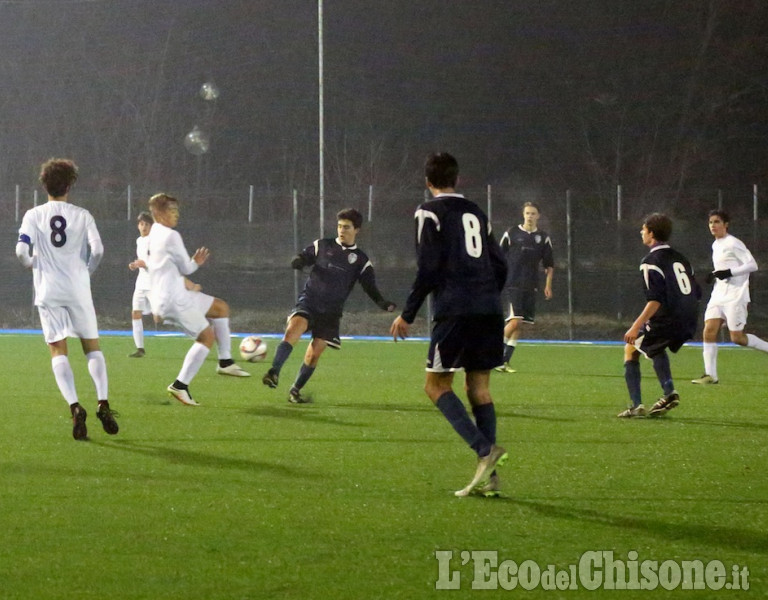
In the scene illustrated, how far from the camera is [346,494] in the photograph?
21.2 feet

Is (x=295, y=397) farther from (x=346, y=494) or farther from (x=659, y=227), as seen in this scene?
(x=346, y=494)

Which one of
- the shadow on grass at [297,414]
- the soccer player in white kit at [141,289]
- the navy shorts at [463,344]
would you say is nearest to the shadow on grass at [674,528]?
the navy shorts at [463,344]

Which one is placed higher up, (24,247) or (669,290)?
(24,247)

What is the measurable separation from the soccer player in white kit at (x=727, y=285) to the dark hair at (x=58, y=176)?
7393mm

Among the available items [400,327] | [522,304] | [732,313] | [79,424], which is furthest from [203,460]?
[522,304]

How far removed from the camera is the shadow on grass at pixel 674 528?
17.5ft

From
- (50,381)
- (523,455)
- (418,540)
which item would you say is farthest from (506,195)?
(418,540)

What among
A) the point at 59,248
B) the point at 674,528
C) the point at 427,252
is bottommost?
the point at 674,528

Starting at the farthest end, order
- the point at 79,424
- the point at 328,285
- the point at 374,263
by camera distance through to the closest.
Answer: the point at 374,263 < the point at 328,285 < the point at 79,424

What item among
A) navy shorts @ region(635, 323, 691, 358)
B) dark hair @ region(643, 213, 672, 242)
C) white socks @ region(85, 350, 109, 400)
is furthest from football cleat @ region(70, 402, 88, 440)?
dark hair @ region(643, 213, 672, 242)

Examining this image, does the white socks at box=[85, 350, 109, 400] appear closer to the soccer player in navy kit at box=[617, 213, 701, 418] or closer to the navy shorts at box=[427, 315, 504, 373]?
the navy shorts at box=[427, 315, 504, 373]

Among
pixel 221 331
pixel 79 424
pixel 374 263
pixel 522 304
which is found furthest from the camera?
pixel 374 263

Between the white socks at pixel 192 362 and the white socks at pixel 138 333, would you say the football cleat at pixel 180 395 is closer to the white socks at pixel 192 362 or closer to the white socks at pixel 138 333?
the white socks at pixel 192 362

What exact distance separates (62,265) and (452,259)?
3.24 metres
